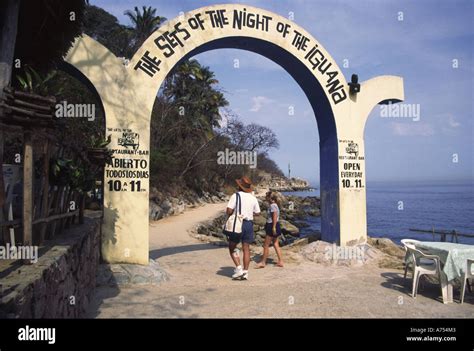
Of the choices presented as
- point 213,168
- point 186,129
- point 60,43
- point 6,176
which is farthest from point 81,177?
point 213,168

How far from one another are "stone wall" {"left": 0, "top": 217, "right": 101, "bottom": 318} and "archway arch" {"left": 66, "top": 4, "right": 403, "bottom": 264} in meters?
1.45

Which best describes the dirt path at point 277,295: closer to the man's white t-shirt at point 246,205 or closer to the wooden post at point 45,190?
the man's white t-shirt at point 246,205

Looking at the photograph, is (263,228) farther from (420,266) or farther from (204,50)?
(420,266)

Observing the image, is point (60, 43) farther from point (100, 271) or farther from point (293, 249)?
point (293, 249)

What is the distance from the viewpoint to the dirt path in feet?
16.9

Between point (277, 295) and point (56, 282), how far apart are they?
3640mm

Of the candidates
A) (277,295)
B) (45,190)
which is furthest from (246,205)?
(45,190)

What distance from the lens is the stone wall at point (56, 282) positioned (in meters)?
2.44

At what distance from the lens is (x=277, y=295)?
6.02 m

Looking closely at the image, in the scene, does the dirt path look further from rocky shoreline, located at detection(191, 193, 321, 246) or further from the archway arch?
rocky shoreline, located at detection(191, 193, 321, 246)
